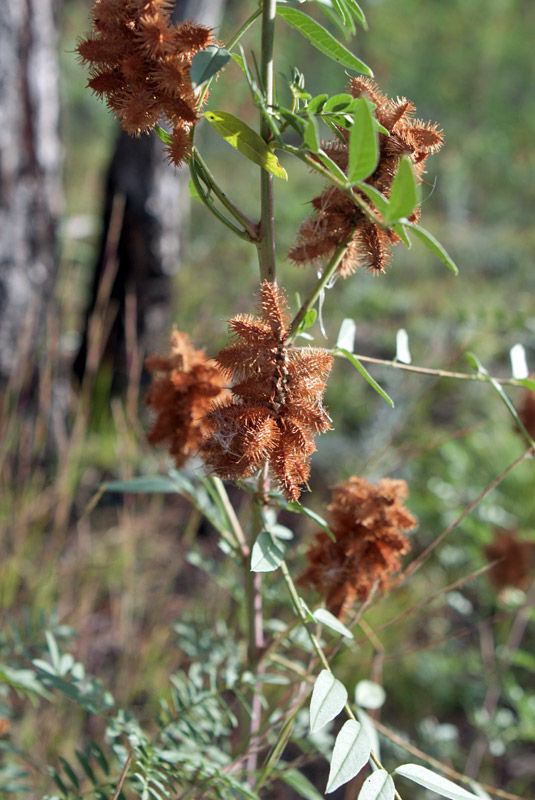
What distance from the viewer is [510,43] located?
7695 millimetres

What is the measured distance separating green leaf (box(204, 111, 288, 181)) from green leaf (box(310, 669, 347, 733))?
1.10 ft

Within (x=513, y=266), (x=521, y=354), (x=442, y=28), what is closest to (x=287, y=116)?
(x=521, y=354)

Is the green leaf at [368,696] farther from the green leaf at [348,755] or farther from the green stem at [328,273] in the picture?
the green stem at [328,273]

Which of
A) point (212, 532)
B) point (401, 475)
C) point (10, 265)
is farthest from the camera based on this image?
point (401, 475)

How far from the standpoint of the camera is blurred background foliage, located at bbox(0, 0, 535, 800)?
104 cm

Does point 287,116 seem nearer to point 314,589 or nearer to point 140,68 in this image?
point 140,68

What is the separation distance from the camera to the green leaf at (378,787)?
380 mm

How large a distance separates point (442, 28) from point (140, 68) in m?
8.95


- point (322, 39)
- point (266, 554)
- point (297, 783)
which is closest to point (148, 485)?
point (266, 554)

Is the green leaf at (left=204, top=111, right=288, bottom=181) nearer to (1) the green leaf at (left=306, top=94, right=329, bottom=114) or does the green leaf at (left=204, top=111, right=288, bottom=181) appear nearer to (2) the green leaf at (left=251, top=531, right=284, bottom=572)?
(1) the green leaf at (left=306, top=94, right=329, bottom=114)

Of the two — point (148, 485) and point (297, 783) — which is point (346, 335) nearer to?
point (148, 485)

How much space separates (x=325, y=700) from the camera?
0.40 m

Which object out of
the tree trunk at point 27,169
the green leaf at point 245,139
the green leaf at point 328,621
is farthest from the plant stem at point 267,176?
the tree trunk at point 27,169

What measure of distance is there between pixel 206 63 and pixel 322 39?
122mm
